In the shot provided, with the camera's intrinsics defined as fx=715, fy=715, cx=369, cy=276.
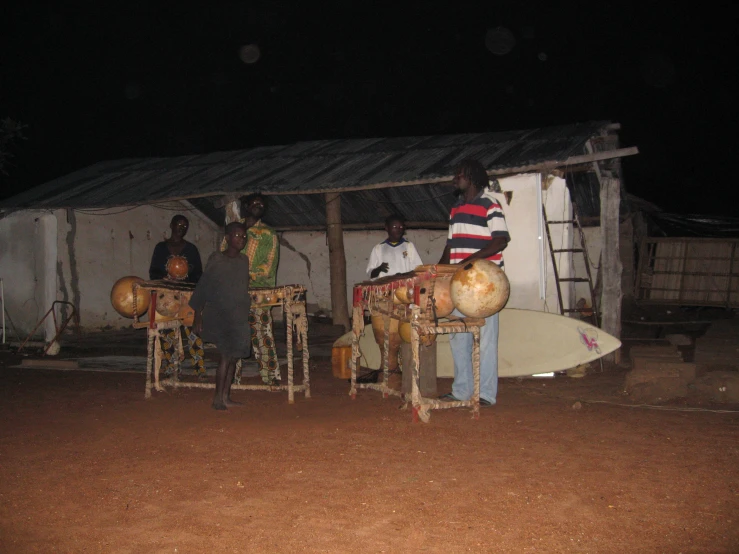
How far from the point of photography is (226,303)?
641cm

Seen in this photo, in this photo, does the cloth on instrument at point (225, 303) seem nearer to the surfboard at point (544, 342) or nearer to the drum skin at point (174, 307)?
the drum skin at point (174, 307)

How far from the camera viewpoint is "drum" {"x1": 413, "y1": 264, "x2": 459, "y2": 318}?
5707mm

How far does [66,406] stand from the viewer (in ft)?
22.4

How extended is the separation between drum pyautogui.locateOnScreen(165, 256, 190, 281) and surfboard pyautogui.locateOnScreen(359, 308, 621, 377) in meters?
2.91

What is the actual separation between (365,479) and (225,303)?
2.64 m

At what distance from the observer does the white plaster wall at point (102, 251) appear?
13.6m

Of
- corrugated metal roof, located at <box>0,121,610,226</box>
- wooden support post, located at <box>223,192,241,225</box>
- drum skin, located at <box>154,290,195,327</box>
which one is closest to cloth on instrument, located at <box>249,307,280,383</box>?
drum skin, located at <box>154,290,195,327</box>

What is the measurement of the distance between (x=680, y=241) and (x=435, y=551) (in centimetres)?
1428

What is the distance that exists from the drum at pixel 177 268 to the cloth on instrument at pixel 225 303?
142 cm

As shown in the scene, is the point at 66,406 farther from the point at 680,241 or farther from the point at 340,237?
the point at 680,241

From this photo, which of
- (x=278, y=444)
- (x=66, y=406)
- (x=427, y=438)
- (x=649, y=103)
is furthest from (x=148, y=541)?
(x=649, y=103)

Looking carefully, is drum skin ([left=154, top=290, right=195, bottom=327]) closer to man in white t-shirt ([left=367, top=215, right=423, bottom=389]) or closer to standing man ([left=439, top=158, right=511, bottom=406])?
man in white t-shirt ([left=367, top=215, right=423, bottom=389])

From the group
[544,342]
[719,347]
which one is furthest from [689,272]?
[544,342]

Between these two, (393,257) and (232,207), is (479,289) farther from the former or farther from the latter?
(232,207)
